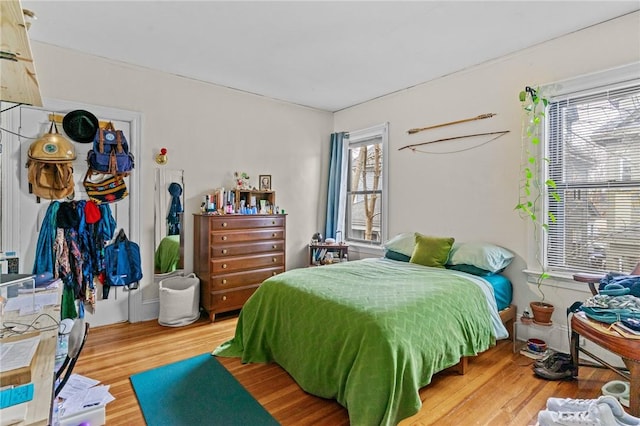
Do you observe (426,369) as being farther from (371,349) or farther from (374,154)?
(374,154)

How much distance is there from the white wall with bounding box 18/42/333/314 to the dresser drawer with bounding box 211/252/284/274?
491mm

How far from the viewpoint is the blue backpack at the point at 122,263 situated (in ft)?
10.8

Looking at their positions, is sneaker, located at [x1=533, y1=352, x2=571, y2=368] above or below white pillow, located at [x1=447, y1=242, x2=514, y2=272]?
below

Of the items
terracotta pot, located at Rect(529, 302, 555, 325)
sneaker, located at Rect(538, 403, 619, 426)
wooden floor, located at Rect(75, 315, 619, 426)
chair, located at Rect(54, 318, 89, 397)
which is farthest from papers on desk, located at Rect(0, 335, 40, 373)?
terracotta pot, located at Rect(529, 302, 555, 325)

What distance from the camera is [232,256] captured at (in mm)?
3686

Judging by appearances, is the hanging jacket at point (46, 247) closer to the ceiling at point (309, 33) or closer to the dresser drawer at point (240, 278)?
the dresser drawer at point (240, 278)

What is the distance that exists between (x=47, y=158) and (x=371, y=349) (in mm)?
3165

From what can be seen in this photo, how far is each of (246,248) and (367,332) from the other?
2265 millimetres

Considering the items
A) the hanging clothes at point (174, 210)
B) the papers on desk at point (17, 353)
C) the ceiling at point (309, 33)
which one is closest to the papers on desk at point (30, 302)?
the papers on desk at point (17, 353)

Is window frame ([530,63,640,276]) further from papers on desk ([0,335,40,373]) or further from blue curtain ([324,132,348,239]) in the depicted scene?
papers on desk ([0,335,40,373])

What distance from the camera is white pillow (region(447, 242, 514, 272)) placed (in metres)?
2.91

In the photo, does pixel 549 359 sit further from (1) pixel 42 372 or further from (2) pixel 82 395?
(2) pixel 82 395

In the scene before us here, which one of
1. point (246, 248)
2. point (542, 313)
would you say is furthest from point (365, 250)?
point (542, 313)

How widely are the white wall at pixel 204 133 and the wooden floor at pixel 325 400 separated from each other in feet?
3.11
